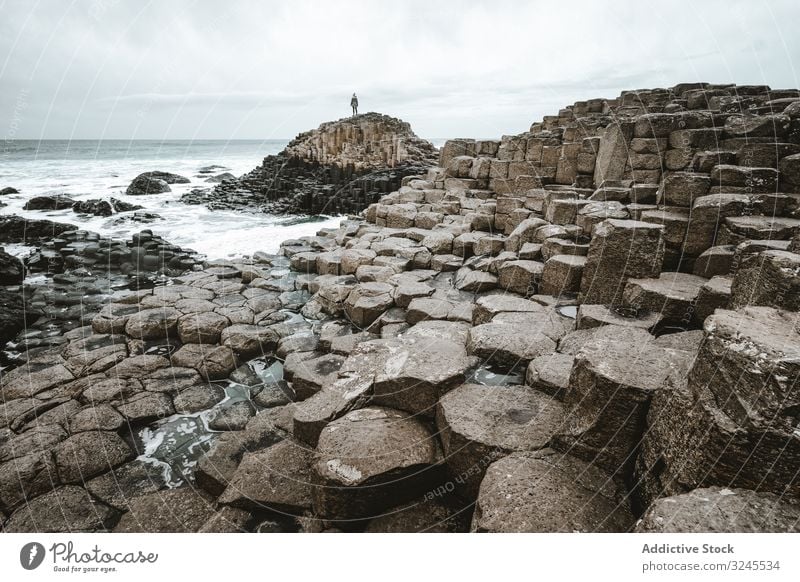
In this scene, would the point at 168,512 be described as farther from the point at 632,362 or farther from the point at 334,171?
the point at 334,171

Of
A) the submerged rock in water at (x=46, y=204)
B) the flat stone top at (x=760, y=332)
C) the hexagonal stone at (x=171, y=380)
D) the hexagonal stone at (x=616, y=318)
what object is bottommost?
the hexagonal stone at (x=171, y=380)

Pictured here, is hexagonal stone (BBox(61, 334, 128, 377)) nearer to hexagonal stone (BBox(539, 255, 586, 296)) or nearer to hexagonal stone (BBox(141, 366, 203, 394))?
hexagonal stone (BBox(141, 366, 203, 394))

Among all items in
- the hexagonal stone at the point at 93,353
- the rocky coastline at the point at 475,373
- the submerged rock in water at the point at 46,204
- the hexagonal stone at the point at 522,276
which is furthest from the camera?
the submerged rock in water at the point at 46,204

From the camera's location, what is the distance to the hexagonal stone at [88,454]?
3.31 metres

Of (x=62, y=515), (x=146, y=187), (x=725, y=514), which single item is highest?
(x=146, y=187)

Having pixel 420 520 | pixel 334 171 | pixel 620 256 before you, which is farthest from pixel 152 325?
pixel 334 171

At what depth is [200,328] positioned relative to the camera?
5281 millimetres

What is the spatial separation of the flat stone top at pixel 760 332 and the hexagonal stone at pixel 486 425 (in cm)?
95

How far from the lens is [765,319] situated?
6.03ft

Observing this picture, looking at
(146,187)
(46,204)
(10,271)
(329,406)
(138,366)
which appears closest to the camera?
(329,406)

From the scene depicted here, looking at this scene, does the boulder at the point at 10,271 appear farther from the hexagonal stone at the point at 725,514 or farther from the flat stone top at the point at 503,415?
the hexagonal stone at the point at 725,514

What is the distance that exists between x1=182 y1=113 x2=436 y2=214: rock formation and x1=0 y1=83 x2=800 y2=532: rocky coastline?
34.9 ft

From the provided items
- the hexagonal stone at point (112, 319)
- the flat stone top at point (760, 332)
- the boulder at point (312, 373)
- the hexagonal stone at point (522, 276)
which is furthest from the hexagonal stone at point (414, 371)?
the hexagonal stone at point (112, 319)
